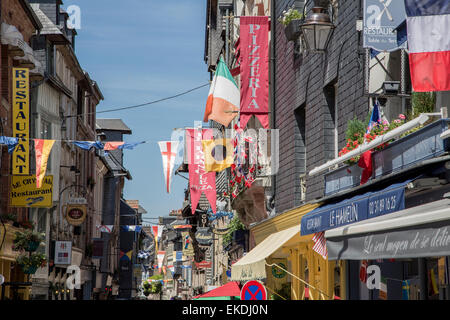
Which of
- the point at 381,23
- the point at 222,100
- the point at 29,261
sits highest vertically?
the point at 222,100

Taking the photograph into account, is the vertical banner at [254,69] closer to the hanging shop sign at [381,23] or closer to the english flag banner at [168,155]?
the english flag banner at [168,155]

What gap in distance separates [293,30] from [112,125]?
56321mm

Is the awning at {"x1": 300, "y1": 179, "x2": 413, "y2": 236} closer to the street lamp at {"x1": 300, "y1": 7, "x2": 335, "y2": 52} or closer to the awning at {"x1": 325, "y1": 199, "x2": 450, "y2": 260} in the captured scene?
the awning at {"x1": 325, "y1": 199, "x2": 450, "y2": 260}

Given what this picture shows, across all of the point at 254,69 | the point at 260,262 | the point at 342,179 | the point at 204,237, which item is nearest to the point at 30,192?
the point at 254,69

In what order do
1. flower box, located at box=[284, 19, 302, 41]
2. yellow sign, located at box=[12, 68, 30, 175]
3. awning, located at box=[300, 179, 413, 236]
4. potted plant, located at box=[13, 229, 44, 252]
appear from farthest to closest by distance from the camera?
1. potted plant, located at box=[13, 229, 44, 252]
2. yellow sign, located at box=[12, 68, 30, 175]
3. flower box, located at box=[284, 19, 302, 41]
4. awning, located at box=[300, 179, 413, 236]

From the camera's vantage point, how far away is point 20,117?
24406 millimetres

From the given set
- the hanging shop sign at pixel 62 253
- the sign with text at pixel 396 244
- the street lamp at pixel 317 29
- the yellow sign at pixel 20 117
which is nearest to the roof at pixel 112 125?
→ the hanging shop sign at pixel 62 253

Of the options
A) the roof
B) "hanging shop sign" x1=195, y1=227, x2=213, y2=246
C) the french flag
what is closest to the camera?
the french flag

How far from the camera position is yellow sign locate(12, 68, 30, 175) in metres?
24.1

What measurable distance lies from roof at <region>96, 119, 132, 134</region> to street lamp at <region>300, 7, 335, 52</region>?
57803 millimetres

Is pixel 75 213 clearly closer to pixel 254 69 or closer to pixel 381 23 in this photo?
pixel 254 69

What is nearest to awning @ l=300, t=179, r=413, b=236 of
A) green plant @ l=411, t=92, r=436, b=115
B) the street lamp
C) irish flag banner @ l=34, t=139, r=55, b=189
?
green plant @ l=411, t=92, r=436, b=115

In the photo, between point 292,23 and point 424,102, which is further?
point 292,23

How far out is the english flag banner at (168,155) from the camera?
850 inches
